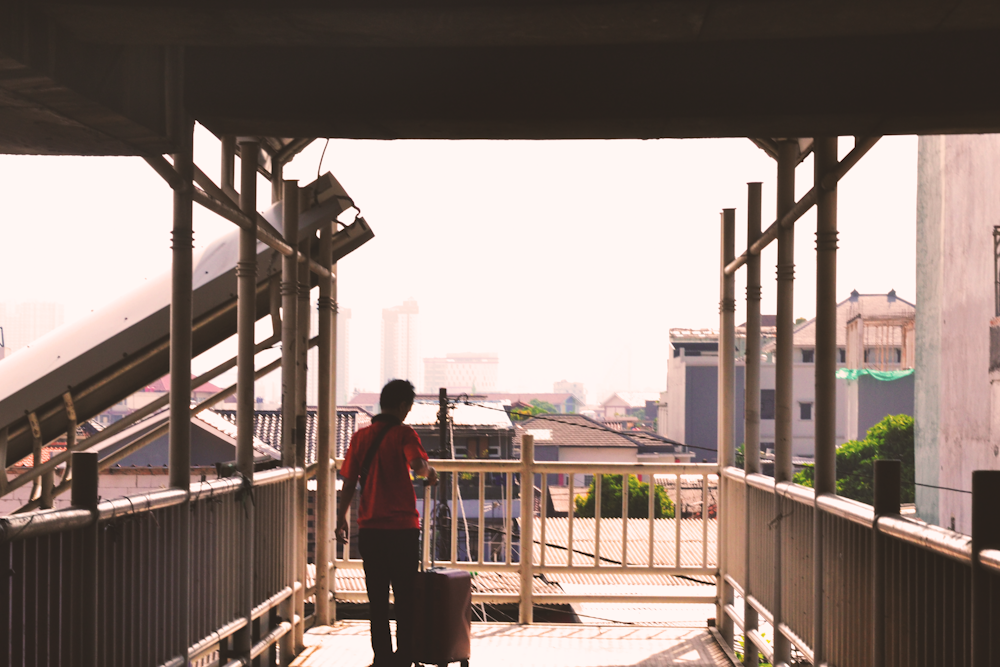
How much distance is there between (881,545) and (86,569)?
2843 millimetres

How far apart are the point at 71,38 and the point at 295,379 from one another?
11.1 ft

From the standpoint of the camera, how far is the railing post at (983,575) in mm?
2275

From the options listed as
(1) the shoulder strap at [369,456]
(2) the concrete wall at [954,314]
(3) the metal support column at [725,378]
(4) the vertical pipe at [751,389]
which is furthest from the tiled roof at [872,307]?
(1) the shoulder strap at [369,456]

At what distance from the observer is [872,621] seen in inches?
125

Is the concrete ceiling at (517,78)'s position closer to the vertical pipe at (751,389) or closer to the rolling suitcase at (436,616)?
the vertical pipe at (751,389)

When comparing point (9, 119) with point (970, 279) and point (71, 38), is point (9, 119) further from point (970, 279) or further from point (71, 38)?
point (970, 279)

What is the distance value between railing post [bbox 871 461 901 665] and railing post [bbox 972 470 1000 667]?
28.3 inches

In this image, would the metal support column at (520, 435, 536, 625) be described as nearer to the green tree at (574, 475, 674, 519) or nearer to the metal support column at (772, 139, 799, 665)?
the metal support column at (772, 139, 799, 665)

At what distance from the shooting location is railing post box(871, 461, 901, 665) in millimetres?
3061

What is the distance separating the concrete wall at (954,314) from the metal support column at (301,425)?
12.3 m

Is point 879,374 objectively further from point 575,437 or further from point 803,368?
point 575,437

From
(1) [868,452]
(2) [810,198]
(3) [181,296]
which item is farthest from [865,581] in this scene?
(1) [868,452]

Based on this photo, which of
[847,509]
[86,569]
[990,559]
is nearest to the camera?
[990,559]

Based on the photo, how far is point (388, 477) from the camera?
15.4ft
